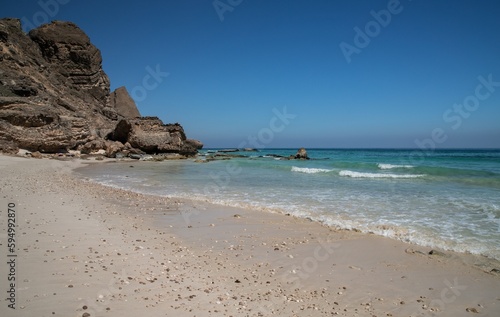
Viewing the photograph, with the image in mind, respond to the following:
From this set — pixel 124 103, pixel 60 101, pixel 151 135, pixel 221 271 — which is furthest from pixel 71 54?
pixel 221 271

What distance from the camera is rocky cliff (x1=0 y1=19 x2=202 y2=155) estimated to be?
26391mm

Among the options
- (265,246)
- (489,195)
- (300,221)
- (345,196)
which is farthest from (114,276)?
(489,195)

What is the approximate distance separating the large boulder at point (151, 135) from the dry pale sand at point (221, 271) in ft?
118

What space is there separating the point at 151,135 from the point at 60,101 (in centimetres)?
1180

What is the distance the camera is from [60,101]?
36.9 metres

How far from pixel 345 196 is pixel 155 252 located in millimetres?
8621

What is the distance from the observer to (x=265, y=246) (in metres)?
5.54

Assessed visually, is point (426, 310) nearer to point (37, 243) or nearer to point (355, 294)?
point (355, 294)

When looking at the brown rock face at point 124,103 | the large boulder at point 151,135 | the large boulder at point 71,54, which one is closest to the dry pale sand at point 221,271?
the large boulder at point 151,135

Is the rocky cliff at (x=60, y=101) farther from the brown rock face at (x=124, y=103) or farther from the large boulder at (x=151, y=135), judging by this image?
the brown rock face at (x=124, y=103)

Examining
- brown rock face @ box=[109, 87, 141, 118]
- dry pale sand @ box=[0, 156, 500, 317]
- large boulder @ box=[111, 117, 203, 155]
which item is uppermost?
brown rock face @ box=[109, 87, 141, 118]

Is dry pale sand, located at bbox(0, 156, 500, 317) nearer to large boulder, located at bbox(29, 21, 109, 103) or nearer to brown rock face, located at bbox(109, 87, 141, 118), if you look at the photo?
large boulder, located at bbox(29, 21, 109, 103)

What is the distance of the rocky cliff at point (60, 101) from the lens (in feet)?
86.6

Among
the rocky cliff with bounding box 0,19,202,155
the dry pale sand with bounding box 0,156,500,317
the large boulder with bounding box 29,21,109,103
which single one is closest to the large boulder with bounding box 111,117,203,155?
the rocky cliff with bounding box 0,19,202,155
